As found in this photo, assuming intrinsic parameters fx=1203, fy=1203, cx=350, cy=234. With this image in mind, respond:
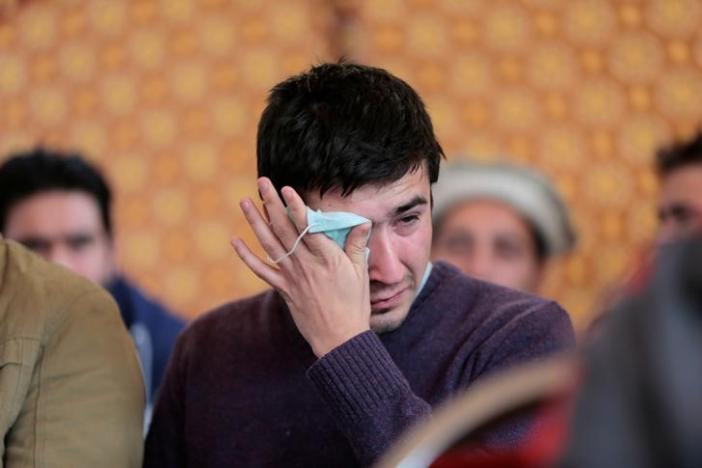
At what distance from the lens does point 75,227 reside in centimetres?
298

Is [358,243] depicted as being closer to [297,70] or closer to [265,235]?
[265,235]

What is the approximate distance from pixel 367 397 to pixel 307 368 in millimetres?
296

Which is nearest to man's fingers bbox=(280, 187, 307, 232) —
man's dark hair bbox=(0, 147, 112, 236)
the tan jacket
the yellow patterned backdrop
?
the tan jacket

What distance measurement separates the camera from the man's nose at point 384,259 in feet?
5.40

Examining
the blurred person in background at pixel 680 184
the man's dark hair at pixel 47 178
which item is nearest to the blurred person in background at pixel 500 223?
the blurred person in background at pixel 680 184

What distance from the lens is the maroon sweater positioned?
1.55 m

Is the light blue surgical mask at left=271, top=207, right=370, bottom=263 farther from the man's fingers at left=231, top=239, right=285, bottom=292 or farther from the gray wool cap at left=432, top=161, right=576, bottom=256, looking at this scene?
the gray wool cap at left=432, top=161, right=576, bottom=256

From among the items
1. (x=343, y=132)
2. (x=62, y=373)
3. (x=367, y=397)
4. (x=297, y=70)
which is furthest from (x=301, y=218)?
(x=297, y=70)

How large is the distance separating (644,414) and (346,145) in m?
1.06

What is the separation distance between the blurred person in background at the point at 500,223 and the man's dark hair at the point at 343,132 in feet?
4.58

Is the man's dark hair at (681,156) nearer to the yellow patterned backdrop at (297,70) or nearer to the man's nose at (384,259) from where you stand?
the yellow patterned backdrop at (297,70)

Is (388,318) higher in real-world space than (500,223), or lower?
higher

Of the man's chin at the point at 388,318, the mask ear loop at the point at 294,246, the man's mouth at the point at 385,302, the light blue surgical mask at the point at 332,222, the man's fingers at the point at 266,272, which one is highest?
the light blue surgical mask at the point at 332,222

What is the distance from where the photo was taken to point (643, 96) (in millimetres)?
3758
